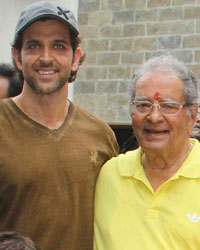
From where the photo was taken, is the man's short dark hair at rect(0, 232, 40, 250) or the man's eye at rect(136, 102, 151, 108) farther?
the man's eye at rect(136, 102, 151, 108)

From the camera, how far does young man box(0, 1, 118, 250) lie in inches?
93.0

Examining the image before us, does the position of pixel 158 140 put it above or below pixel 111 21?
below

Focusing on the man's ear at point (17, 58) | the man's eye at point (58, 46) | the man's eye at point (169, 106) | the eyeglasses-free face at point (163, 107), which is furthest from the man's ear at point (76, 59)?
the man's eye at point (169, 106)

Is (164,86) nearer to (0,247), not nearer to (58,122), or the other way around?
(58,122)

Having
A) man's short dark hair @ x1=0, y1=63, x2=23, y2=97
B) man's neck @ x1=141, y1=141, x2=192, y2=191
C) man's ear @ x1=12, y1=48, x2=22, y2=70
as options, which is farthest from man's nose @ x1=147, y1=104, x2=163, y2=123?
man's short dark hair @ x1=0, y1=63, x2=23, y2=97

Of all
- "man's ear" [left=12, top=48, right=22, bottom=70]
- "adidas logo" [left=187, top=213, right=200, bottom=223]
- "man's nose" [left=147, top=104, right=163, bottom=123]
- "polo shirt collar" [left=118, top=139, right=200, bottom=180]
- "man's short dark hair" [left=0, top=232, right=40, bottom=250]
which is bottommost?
"man's short dark hair" [left=0, top=232, right=40, bottom=250]

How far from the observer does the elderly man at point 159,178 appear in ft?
7.29

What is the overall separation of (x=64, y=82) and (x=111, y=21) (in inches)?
221

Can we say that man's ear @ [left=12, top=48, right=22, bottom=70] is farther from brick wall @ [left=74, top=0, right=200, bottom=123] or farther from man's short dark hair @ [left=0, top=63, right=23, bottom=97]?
brick wall @ [left=74, top=0, right=200, bottom=123]

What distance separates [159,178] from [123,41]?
227 inches

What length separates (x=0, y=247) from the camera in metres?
1.86

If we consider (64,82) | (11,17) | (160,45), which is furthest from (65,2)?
(64,82)

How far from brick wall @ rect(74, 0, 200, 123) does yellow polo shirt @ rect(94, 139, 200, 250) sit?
5.24 meters

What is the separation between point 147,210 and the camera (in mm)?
2295
